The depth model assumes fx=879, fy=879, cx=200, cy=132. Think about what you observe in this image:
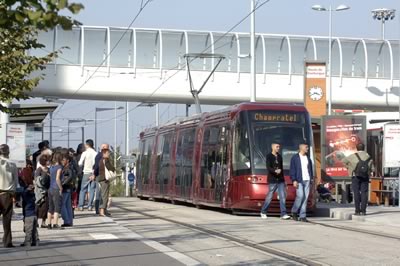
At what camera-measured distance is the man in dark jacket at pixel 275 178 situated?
2052 centimetres

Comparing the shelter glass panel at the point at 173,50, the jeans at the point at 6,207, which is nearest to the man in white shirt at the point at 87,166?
the jeans at the point at 6,207

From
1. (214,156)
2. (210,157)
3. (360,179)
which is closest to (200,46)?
(210,157)

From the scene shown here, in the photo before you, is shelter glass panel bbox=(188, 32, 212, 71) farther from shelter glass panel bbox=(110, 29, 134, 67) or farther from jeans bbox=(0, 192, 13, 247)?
jeans bbox=(0, 192, 13, 247)

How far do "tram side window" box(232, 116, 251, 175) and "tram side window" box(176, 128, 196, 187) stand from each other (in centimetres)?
491

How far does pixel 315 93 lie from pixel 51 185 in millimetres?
18403

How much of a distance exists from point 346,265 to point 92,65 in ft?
123

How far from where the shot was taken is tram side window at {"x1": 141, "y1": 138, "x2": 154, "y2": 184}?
35438mm

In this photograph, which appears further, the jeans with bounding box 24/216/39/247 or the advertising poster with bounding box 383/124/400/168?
the advertising poster with bounding box 383/124/400/168

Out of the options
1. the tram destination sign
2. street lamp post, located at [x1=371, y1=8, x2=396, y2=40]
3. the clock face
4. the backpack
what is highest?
street lamp post, located at [x1=371, y1=8, x2=396, y2=40]

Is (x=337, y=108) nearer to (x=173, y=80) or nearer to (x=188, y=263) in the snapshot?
(x=173, y=80)

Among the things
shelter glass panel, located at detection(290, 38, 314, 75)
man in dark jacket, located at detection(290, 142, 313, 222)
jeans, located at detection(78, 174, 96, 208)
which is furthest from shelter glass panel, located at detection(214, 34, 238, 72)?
man in dark jacket, located at detection(290, 142, 313, 222)

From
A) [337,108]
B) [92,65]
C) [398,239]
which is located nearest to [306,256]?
[398,239]

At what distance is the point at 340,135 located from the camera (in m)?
27.9

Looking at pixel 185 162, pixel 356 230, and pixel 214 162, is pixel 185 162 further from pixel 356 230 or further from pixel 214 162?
pixel 356 230
